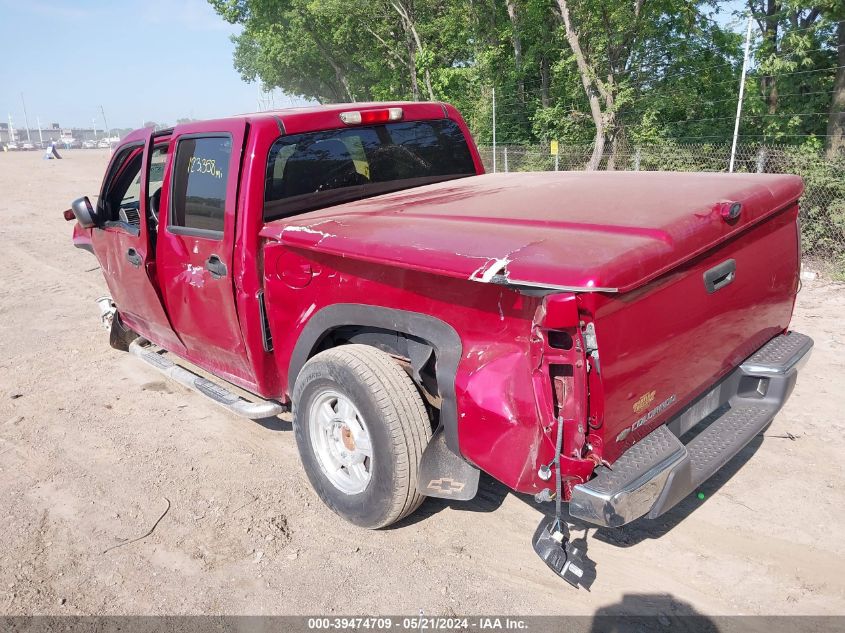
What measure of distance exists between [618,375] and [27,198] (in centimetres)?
2085

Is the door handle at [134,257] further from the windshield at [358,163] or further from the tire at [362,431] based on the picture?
the tire at [362,431]

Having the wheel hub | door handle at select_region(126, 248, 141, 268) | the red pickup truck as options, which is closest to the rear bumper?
the red pickup truck

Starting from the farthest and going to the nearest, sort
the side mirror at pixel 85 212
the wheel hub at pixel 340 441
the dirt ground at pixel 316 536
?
the side mirror at pixel 85 212, the wheel hub at pixel 340 441, the dirt ground at pixel 316 536

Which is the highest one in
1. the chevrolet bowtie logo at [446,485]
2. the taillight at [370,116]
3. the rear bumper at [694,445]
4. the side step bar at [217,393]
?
the taillight at [370,116]

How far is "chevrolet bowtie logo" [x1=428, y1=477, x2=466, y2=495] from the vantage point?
2.82 meters

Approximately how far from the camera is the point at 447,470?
9.26ft

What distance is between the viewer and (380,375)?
2.91 meters

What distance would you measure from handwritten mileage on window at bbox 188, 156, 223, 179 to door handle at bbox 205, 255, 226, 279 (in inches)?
18.3

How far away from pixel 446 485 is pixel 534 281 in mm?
1138

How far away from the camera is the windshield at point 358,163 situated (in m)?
3.60

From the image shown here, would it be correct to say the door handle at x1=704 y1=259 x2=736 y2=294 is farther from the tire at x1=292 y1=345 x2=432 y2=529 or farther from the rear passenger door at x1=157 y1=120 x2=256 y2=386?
the rear passenger door at x1=157 y1=120 x2=256 y2=386

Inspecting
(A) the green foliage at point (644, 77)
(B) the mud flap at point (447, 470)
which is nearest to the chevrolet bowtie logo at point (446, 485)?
(B) the mud flap at point (447, 470)

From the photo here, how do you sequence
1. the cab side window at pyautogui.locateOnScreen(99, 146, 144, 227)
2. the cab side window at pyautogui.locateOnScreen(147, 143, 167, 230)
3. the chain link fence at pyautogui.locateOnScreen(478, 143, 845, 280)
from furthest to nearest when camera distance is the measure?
the chain link fence at pyautogui.locateOnScreen(478, 143, 845, 280) → the cab side window at pyautogui.locateOnScreen(99, 146, 144, 227) → the cab side window at pyautogui.locateOnScreen(147, 143, 167, 230)

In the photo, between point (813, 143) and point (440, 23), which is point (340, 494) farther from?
point (440, 23)
